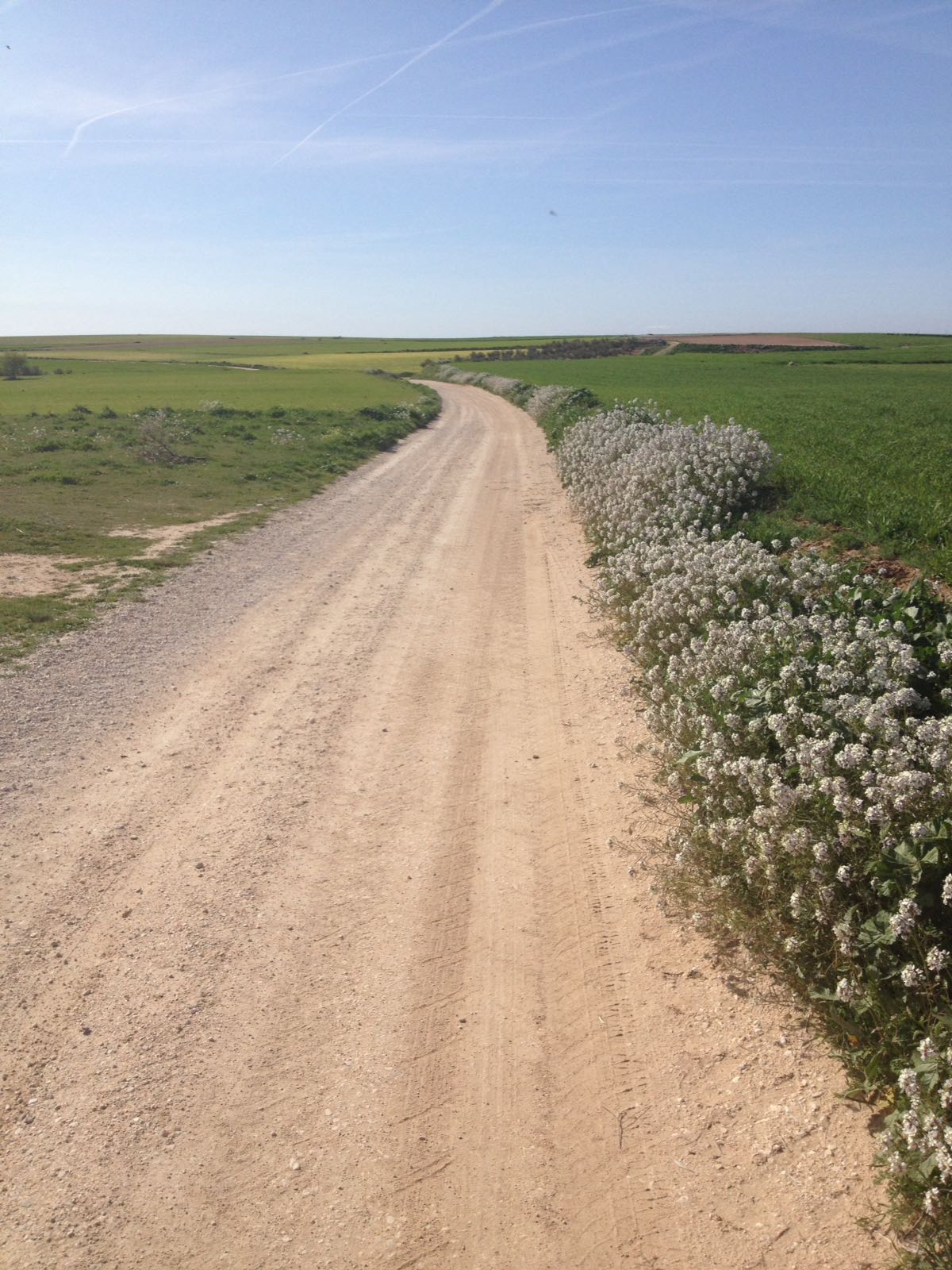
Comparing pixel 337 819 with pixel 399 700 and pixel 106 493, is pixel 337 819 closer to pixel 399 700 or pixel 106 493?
pixel 399 700

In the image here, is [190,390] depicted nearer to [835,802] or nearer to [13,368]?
[13,368]

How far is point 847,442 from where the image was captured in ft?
68.2

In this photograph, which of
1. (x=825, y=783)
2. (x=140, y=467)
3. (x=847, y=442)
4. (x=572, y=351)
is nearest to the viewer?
(x=825, y=783)

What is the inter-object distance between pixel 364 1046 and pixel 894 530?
400 inches

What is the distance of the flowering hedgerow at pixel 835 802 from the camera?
3.84m

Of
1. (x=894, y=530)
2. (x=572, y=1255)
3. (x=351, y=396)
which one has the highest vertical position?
(x=351, y=396)

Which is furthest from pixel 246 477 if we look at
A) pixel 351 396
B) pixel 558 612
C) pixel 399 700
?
pixel 351 396

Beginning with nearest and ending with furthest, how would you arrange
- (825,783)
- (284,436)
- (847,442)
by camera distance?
1. (825,783)
2. (847,442)
3. (284,436)

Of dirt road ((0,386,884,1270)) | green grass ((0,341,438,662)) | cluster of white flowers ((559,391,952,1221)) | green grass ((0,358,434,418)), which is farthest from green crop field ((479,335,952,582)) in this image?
green grass ((0,358,434,418))

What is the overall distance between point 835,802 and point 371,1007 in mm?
2612

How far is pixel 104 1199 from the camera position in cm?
363

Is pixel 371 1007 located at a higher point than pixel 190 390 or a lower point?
lower

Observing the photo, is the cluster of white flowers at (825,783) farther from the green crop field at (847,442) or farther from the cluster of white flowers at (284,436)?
the cluster of white flowers at (284,436)

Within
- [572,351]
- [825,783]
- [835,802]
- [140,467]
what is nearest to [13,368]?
[140,467]
